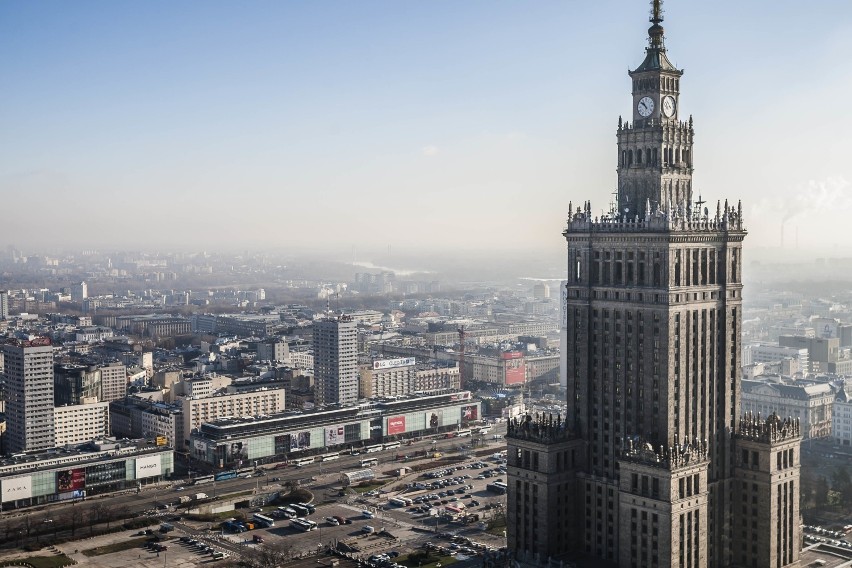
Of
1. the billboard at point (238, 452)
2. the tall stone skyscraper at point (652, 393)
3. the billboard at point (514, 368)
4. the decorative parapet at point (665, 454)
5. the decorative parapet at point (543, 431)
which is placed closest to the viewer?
the decorative parapet at point (665, 454)

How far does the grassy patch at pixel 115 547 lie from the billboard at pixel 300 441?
2962 cm

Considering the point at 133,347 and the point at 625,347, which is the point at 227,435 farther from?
the point at 133,347

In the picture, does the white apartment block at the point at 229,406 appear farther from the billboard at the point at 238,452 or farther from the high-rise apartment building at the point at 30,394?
the high-rise apartment building at the point at 30,394

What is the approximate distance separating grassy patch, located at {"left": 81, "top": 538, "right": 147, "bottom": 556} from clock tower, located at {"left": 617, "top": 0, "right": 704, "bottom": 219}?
1808 inches

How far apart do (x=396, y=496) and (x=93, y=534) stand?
25.6m

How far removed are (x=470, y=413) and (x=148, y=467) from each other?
41980mm

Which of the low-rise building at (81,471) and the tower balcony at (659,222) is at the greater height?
the tower balcony at (659,222)

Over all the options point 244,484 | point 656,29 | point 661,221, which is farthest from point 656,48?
point 244,484

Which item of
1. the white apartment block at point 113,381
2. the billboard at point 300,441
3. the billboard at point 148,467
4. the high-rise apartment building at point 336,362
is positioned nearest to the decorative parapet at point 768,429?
the billboard at point 300,441

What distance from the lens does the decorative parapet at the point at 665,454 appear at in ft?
149

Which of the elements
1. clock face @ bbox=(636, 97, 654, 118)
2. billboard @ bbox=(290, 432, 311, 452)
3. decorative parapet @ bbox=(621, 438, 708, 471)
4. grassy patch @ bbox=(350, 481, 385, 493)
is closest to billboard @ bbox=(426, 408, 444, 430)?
billboard @ bbox=(290, 432, 311, 452)

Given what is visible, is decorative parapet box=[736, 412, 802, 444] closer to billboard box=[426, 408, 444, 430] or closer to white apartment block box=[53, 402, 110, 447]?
billboard box=[426, 408, 444, 430]

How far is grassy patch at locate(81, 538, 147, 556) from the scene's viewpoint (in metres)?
71.8

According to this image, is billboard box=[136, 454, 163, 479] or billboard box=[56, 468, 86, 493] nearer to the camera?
billboard box=[56, 468, 86, 493]
